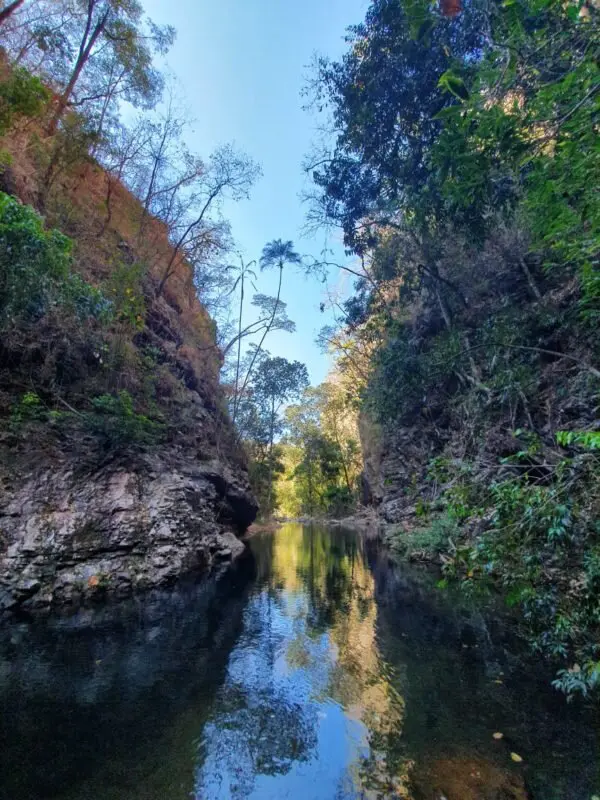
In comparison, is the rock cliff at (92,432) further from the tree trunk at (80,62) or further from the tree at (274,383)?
the tree at (274,383)

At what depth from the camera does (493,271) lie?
1366 cm

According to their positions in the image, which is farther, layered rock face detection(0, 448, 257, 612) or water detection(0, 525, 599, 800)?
layered rock face detection(0, 448, 257, 612)

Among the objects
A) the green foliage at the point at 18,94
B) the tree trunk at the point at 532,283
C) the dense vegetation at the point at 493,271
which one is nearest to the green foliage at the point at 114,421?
the green foliage at the point at 18,94

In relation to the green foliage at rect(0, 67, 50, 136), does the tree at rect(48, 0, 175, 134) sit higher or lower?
higher

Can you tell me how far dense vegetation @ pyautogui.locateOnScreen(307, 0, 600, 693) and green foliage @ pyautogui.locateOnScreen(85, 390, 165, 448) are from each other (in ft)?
24.7

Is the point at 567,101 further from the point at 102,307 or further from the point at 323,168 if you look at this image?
the point at 102,307

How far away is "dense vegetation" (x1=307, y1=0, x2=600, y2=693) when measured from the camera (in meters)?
3.37

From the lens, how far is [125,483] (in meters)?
10.1

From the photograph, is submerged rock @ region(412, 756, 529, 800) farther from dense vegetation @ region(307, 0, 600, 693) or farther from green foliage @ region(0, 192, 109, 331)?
green foliage @ region(0, 192, 109, 331)

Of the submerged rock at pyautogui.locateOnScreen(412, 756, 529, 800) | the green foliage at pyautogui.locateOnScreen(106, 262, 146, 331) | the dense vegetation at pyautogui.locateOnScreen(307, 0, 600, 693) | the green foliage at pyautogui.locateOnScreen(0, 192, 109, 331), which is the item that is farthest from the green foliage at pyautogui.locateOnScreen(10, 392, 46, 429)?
the submerged rock at pyautogui.locateOnScreen(412, 756, 529, 800)

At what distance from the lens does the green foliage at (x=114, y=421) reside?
32.8 ft

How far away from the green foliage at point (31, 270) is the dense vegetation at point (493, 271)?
22.4 ft

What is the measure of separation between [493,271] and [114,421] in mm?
13455

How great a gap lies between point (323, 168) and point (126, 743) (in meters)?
12.5
